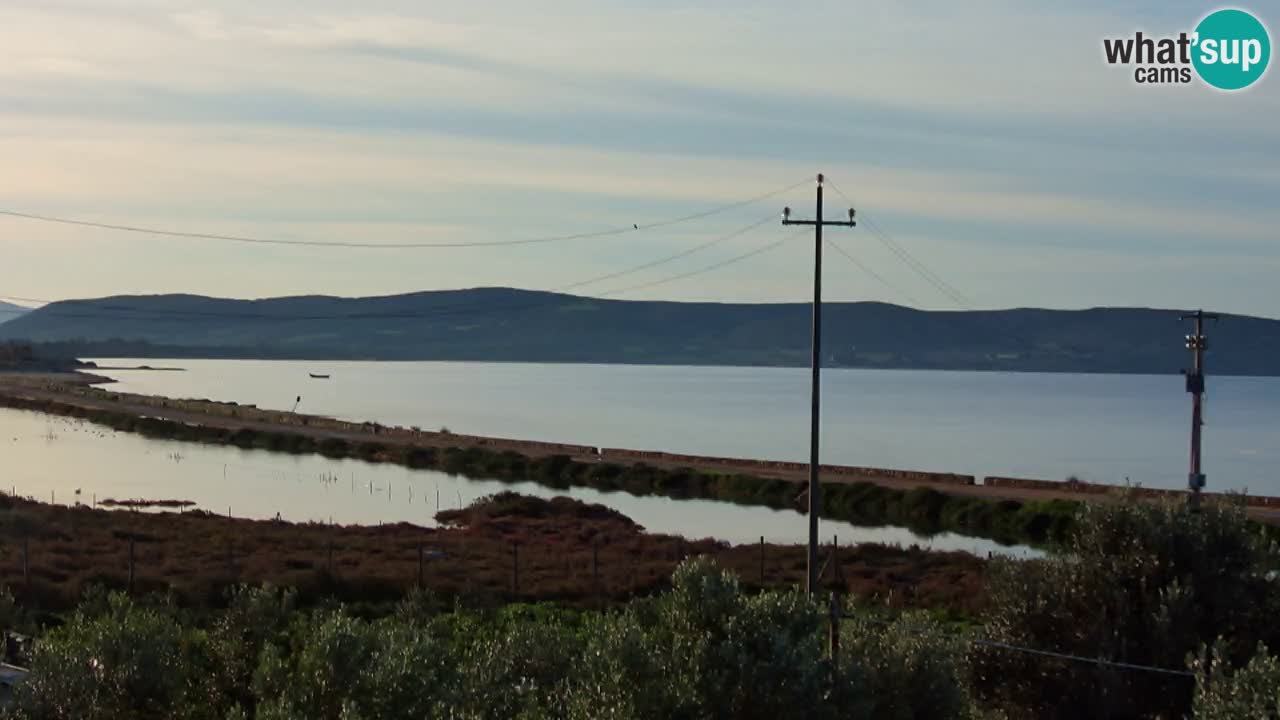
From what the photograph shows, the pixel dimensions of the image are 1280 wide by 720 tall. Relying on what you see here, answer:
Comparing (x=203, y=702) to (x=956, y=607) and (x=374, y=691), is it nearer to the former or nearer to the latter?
(x=374, y=691)

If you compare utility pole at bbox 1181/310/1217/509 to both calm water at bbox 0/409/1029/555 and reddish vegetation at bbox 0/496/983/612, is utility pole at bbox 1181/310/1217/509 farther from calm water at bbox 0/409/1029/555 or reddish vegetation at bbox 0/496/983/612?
calm water at bbox 0/409/1029/555

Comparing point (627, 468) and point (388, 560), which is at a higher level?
point (627, 468)

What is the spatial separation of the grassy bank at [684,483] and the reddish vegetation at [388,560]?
979 cm

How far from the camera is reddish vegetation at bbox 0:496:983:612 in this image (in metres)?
38.2

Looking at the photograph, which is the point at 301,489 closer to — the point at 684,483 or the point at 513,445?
the point at 684,483

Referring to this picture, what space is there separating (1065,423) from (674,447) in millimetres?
75429

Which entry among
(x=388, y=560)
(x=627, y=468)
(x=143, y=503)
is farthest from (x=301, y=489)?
(x=388, y=560)

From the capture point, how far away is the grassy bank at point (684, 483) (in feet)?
223

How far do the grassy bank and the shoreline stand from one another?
0.28 feet

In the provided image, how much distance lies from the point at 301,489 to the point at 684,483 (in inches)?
890

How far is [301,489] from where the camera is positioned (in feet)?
265

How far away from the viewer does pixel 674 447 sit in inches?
5015

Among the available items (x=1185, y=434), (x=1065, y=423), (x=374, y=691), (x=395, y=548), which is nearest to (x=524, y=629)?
(x=374, y=691)

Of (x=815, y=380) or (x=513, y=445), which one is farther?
(x=513, y=445)
